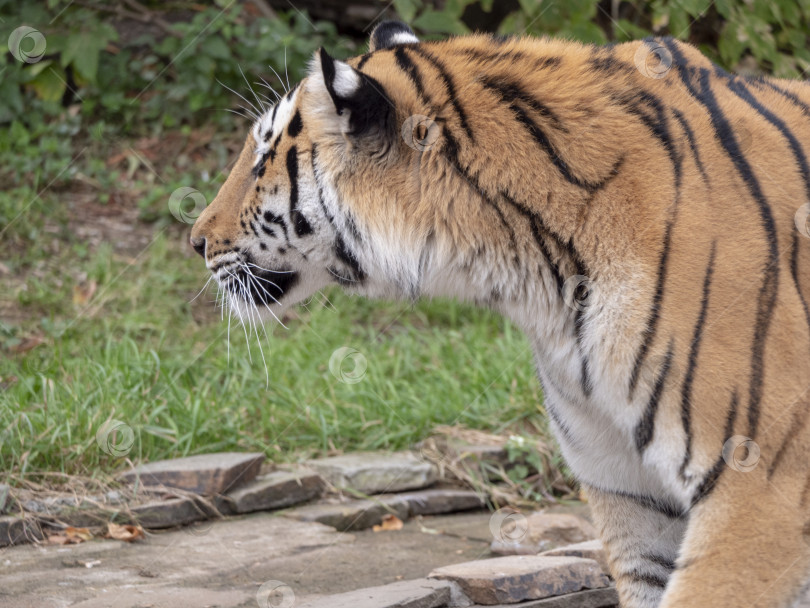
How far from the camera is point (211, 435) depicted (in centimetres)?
441

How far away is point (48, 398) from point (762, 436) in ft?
9.99

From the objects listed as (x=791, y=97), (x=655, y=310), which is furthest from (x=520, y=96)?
(x=791, y=97)

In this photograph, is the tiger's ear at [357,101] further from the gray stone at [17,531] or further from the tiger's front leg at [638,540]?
the gray stone at [17,531]

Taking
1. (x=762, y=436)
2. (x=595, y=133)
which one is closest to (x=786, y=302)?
(x=762, y=436)

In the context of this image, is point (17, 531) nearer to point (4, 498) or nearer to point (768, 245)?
point (4, 498)

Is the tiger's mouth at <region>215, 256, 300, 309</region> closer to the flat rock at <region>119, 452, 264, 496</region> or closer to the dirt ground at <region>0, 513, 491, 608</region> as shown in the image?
the dirt ground at <region>0, 513, 491, 608</region>

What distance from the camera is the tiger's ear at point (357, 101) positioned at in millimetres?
2498

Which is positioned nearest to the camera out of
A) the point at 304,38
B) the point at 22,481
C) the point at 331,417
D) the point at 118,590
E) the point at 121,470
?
the point at 118,590

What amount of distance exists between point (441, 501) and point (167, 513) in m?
1.25

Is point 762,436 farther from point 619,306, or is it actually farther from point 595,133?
point 595,133

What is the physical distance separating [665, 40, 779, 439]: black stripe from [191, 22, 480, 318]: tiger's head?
71 cm

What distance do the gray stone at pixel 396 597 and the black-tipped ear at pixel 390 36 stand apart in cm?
160

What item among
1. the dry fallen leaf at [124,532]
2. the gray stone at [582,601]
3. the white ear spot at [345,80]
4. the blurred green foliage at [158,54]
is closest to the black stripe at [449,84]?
the white ear spot at [345,80]

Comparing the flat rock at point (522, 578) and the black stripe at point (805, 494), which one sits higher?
the black stripe at point (805, 494)
